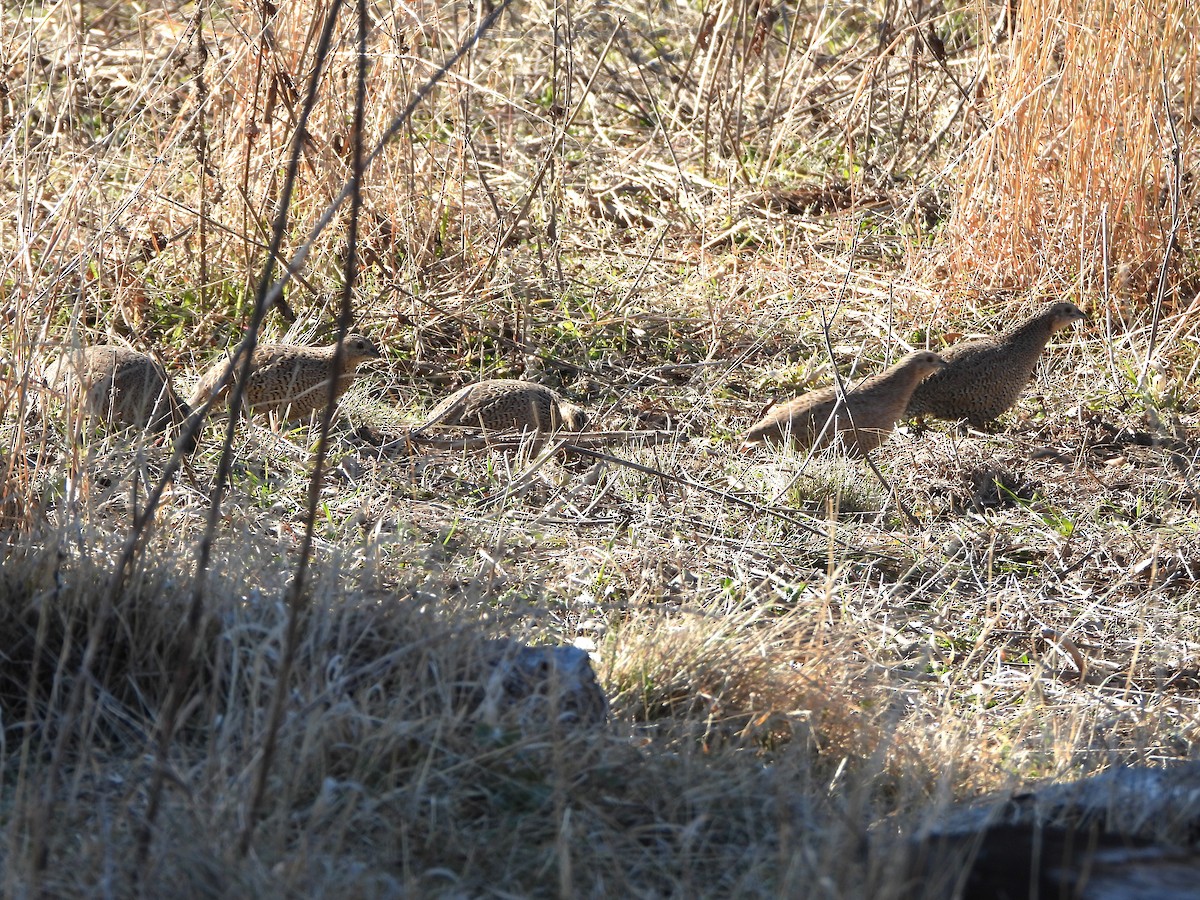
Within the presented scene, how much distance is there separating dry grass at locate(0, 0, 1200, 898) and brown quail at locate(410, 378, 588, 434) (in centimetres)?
22

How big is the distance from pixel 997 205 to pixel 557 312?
2176 mm

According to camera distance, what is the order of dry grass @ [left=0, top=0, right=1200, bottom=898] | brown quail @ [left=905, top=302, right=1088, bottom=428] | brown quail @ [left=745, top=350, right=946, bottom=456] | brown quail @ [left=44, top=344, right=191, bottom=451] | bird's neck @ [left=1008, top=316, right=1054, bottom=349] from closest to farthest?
dry grass @ [left=0, top=0, right=1200, bottom=898]
brown quail @ [left=44, top=344, right=191, bottom=451]
brown quail @ [left=745, top=350, right=946, bottom=456]
brown quail @ [left=905, top=302, right=1088, bottom=428]
bird's neck @ [left=1008, top=316, right=1054, bottom=349]

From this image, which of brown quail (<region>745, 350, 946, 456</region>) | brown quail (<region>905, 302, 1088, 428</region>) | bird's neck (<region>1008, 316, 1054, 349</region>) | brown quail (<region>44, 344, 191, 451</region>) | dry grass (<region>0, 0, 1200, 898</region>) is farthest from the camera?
bird's neck (<region>1008, 316, 1054, 349</region>)

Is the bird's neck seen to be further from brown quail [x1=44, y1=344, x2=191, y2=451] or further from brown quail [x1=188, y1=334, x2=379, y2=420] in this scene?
brown quail [x1=44, y1=344, x2=191, y2=451]

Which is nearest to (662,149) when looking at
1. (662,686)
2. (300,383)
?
(300,383)

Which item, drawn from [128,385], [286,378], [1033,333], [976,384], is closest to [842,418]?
[976,384]

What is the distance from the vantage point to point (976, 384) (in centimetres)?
597

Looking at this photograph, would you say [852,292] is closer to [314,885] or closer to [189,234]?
[189,234]

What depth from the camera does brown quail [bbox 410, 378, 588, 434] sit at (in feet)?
18.1

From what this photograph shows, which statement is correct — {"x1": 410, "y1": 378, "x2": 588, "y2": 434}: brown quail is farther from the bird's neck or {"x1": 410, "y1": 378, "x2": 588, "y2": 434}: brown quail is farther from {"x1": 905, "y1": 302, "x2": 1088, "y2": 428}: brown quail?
the bird's neck

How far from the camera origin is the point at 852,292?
715cm

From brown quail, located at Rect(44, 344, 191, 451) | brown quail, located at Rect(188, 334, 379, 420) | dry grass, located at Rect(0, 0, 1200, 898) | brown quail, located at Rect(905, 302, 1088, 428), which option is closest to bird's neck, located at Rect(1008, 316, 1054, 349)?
brown quail, located at Rect(905, 302, 1088, 428)

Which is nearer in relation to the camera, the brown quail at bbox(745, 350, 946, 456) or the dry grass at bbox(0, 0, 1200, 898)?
the dry grass at bbox(0, 0, 1200, 898)

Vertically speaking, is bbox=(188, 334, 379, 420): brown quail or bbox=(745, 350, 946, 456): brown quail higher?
bbox=(745, 350, 946, 456): brown quail
